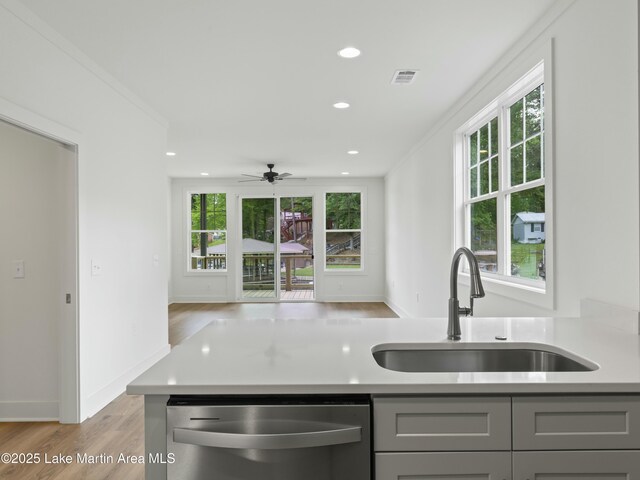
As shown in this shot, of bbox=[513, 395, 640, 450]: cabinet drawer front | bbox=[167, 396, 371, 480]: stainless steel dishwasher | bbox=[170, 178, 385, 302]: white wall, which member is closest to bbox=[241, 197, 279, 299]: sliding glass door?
bbox=[170, 178, 385, 302]: white wall

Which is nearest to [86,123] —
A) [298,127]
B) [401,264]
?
[298,127]

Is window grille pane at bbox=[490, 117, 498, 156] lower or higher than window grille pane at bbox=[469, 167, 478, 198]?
higher

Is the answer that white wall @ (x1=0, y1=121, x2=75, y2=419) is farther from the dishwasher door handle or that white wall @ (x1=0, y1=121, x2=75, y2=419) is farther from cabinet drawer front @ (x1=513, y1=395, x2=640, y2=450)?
cabinet drawer front @ (x1=513, y1=395, x2=640, y2=450)

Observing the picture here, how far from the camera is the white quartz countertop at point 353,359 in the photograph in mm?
1085

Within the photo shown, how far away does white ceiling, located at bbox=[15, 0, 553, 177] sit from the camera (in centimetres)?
247

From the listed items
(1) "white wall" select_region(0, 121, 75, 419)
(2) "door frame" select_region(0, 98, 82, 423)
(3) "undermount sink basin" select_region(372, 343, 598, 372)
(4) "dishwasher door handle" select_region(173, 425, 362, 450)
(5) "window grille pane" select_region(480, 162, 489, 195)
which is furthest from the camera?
(5) "window grille pane" select_region(480, 162, 489, 195)

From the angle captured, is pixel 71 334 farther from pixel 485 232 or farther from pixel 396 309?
pixel 396 309

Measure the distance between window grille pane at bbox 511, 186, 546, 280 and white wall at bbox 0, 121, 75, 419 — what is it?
3229 millimetres

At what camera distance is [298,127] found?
5051 mm

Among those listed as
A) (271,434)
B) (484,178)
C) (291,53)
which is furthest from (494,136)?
(271,434)

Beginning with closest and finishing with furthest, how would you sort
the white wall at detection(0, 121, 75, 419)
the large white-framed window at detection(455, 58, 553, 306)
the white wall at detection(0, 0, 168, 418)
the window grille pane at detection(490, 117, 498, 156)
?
the white wall at detection(0, 0, 168, 418), the large white-framed window at detection(455, 58, 553, 306), the white wall at detection(0, 121, 75, 419), the window grille pane at detection(490, 117, 498, 156)

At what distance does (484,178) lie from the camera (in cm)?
380

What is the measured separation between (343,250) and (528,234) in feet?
20.4

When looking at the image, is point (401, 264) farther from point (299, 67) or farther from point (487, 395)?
point (487, 395)
